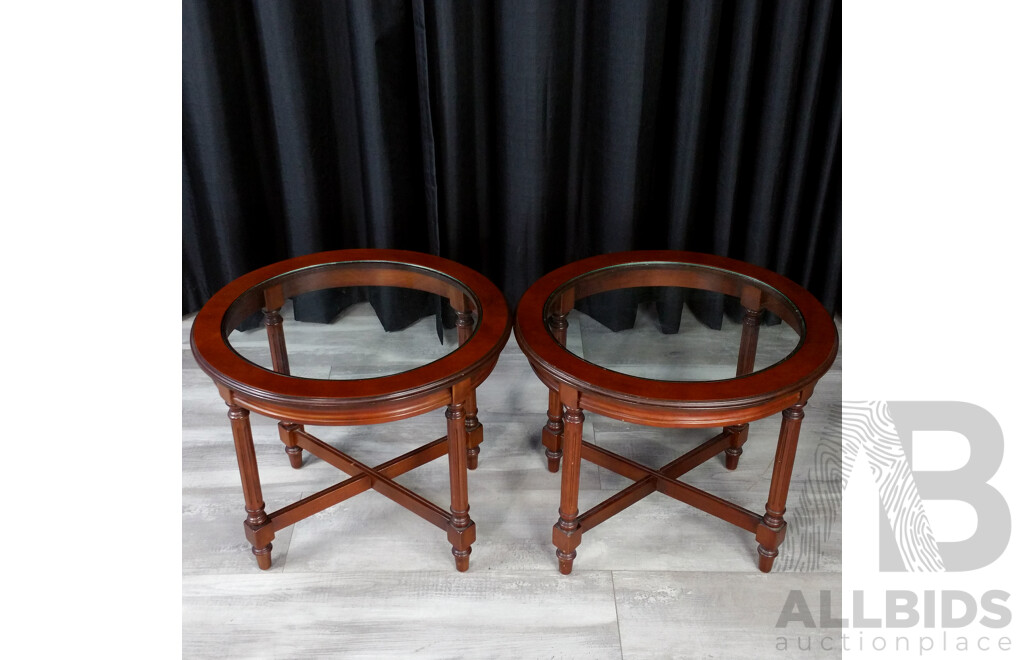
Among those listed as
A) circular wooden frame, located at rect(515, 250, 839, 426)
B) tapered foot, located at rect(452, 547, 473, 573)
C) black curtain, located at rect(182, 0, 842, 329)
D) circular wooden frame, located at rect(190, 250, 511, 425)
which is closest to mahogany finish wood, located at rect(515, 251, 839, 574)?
circular wooden frame, located at rect(515, 250, 839, 426)

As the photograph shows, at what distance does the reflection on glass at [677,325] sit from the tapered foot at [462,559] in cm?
56

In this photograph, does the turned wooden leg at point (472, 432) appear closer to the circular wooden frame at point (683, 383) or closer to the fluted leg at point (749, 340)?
the circular wooden frame at point (683, 383)

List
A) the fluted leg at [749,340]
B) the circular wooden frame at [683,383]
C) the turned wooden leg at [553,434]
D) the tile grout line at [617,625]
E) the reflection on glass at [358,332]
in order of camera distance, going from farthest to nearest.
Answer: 1. the turned wooden leg at [553,434]
2. the fluted leg at [749,340]
3. the reflection on glass at [358,332]
4. the tile grout line at [617,625]
5. the circular wooden frame at [683,383]

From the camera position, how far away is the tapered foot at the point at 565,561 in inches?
79.9

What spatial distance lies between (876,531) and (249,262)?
215 centimetres

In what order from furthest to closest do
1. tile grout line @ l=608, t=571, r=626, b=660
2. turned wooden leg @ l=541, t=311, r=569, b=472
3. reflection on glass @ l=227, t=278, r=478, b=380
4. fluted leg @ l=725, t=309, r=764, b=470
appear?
turned wooden leg @ l=541, t=311, r=569, b=472, fluted leg @ l=725, t=309, r=764, b=470, reflection on glass @ l=227, t=278, r=478, b=380, tile grout line @ l=608, t=571, r=626, b=660

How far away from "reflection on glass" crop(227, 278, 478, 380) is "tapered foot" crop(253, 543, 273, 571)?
43cm

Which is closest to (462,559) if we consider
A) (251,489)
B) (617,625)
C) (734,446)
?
(617,625)

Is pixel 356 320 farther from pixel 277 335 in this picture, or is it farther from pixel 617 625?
pixel 617 625

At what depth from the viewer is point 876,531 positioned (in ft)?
7.10

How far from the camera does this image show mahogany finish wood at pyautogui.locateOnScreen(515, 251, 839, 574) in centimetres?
176

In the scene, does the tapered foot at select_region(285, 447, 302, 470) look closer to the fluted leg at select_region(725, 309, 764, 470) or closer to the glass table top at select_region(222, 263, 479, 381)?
the glass table top at select_region(222, 263, 479, 381)

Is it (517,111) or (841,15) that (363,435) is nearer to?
(517,111)

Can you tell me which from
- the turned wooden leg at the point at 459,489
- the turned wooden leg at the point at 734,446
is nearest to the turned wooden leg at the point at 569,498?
the turned wooden leg at the point at 459,489
